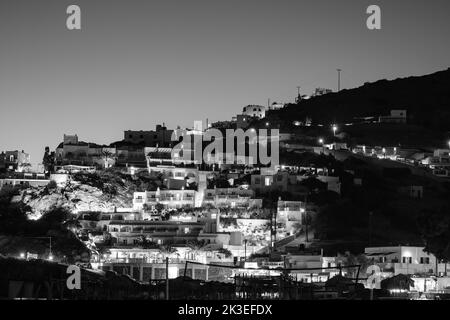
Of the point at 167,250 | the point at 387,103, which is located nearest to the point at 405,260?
the point at 167,250

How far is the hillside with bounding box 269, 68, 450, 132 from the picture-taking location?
416 ft

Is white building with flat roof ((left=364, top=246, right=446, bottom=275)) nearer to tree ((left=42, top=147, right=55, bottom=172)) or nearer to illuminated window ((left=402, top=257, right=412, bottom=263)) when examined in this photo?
illuminated window ((left=402, top=257, right=412, bottom=263))

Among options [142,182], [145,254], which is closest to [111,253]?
[145,254]

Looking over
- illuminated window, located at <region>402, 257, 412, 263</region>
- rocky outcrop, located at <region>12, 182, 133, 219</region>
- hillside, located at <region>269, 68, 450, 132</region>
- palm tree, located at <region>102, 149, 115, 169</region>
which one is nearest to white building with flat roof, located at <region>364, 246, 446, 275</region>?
illuminated window, located at <region>402, 257, 412, 263</region>

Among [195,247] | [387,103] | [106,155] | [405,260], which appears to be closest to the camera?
[405,260]

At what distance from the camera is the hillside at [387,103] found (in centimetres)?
12681

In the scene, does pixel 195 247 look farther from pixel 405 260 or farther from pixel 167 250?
pixel 405 260

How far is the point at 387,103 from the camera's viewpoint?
140250 mm

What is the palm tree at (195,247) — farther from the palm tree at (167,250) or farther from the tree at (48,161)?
the tree at (48,161)

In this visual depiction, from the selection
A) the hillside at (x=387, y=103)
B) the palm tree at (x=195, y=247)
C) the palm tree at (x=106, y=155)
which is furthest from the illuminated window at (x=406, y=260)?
the hillside at (x=387, y=103)

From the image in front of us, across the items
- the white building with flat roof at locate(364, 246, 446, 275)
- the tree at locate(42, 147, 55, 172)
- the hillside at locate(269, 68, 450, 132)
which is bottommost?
the white building with flat roof at locate(364, 246, 446, 275)
